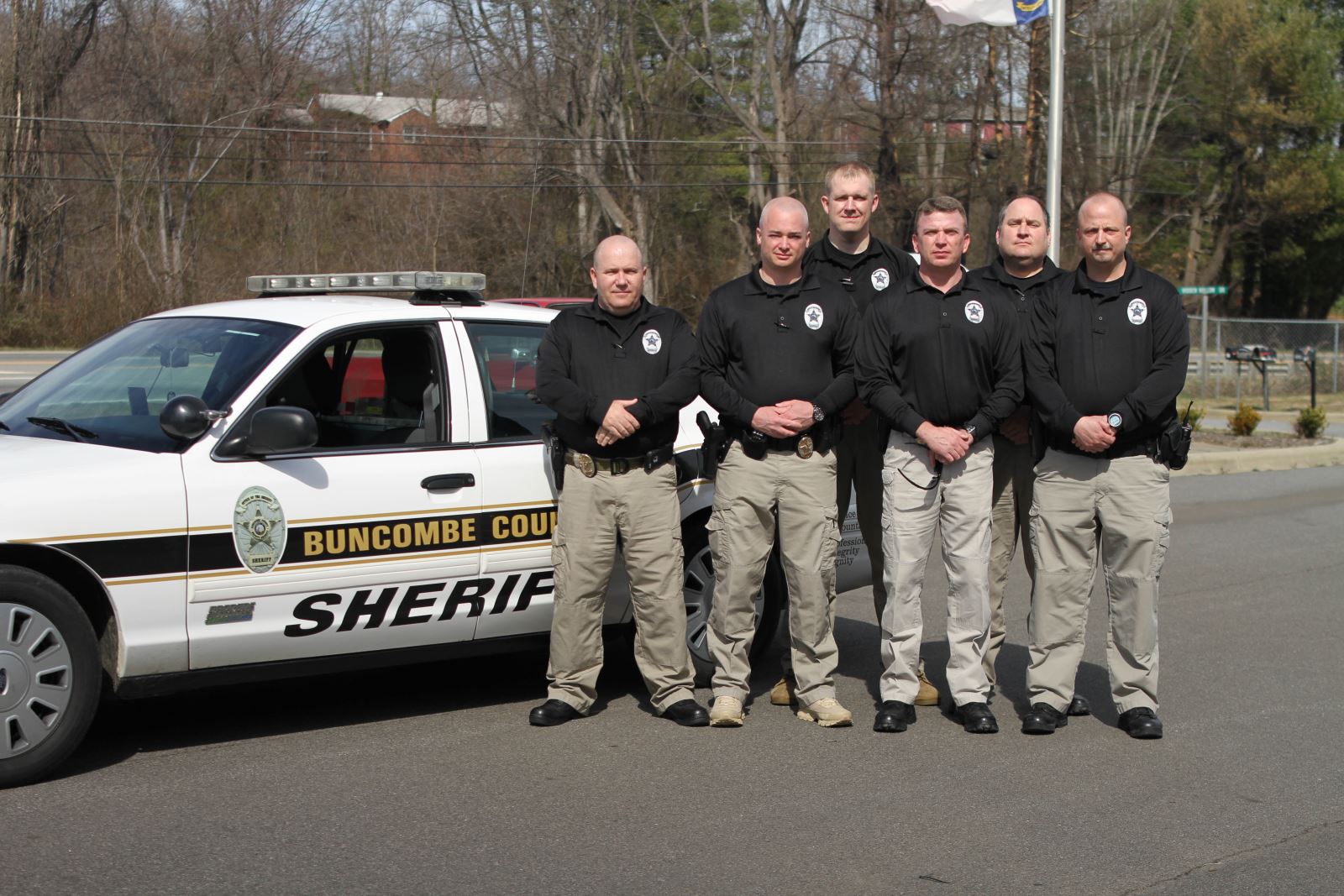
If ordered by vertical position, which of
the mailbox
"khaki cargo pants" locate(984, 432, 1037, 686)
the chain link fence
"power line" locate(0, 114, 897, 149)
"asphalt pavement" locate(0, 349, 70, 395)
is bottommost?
the chain link fence

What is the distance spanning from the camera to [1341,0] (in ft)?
203

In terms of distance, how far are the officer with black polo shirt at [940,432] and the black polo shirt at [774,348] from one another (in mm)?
113

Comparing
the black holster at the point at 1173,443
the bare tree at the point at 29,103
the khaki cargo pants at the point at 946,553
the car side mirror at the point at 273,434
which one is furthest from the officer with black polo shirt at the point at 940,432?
the bare tree at the point at 29,103

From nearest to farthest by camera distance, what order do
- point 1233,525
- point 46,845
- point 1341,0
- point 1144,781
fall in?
1. point 46,845
2. point 1144,781
3. point 1233,525
4. point 1341,0

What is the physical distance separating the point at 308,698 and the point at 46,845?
1.89m

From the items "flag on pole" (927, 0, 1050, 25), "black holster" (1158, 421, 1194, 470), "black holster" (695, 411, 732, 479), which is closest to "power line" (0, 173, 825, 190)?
"flag on pole" (927, 0, 1050, 25)

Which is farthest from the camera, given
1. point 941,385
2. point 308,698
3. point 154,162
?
point 154,162

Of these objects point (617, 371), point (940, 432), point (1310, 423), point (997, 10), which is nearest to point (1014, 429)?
point (940, 432)

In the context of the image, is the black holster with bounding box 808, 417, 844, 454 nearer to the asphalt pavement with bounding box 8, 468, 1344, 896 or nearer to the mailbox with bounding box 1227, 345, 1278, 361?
the asphalt pavement with bounding box 8, 468, 1344, 896

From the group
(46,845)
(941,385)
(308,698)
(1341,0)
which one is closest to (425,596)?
(308,698)

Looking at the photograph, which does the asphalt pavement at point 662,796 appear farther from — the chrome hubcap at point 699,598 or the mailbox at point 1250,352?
the mailbox at point 1250,352

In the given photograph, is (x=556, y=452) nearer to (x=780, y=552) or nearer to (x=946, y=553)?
(x=780, y=552)

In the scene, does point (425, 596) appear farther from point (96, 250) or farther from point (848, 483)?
point (96, 250)

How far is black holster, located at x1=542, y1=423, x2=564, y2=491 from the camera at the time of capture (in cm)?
570
